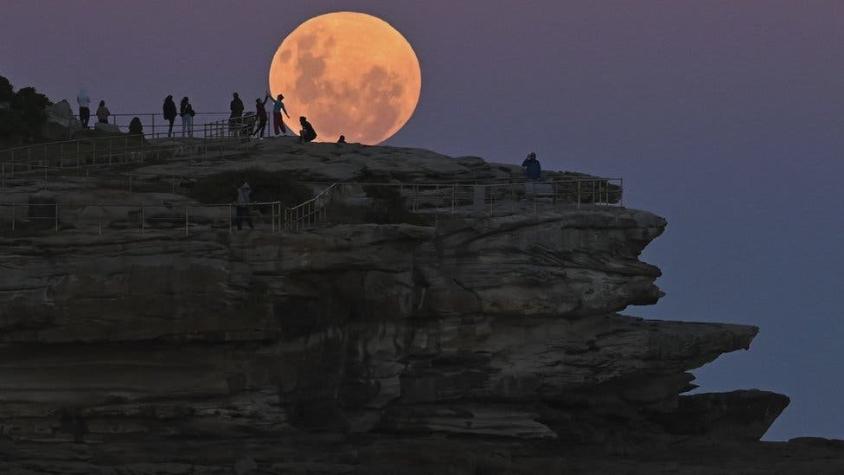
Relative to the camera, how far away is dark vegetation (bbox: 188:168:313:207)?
72.9 meters

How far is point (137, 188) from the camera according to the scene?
73625 mm

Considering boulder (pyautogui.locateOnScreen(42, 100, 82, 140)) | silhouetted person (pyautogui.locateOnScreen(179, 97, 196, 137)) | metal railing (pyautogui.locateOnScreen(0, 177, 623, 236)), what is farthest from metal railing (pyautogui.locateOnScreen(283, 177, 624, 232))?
boulder (pyautogui.locateOnScreen(42, 100, 82, 140))

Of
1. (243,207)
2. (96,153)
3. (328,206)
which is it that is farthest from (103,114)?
(243,207)

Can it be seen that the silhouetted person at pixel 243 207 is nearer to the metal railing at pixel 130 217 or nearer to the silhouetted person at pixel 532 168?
the metal railing at pixel 130 217

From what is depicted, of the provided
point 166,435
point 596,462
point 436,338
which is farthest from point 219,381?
point 596,462

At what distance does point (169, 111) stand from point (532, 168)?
15.4 metres

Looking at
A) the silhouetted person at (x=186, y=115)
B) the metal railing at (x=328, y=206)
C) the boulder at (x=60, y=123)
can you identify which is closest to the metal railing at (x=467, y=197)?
the metal railing at (x=328, y=206)

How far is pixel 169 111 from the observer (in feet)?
281

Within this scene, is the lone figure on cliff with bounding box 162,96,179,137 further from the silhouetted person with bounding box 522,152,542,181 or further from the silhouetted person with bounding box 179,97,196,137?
the silhouetted person with bounding box 522,152,542,181

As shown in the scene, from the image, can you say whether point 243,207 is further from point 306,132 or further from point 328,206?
point 306,132

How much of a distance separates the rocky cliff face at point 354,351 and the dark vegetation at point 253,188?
287 centimetres

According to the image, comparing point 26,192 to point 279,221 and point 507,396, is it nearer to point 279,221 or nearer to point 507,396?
point 279,221

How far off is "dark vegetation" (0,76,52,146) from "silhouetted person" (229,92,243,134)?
8.23 metres

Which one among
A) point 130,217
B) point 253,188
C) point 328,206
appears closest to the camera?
point 130,217
